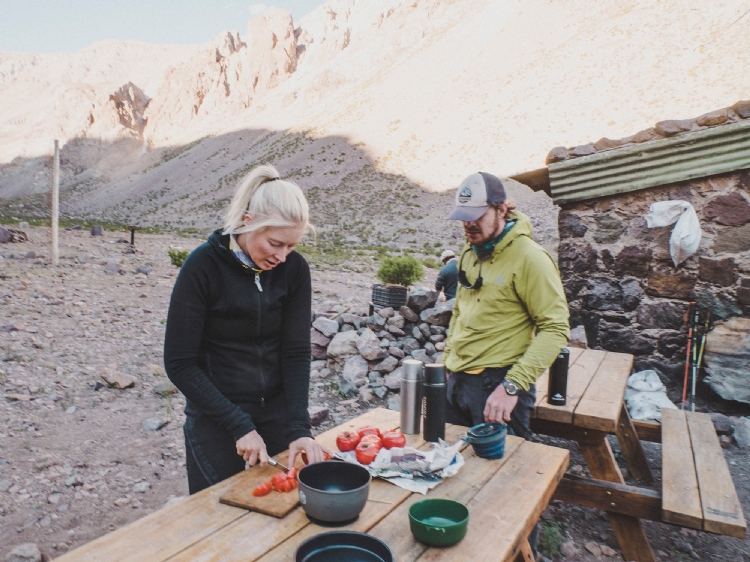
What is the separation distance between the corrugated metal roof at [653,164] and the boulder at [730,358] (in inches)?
54.4

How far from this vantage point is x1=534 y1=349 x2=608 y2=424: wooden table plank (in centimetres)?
317

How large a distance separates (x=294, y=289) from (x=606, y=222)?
159 inches

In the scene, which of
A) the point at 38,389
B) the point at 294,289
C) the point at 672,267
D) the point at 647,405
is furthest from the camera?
the point at 38,389

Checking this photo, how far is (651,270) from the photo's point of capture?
5.09 m

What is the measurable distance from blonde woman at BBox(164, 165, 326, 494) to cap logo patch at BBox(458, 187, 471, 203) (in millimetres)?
1032

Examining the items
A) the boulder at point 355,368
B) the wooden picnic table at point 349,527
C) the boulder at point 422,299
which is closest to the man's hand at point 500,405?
the wooden picnic table at point 349,527

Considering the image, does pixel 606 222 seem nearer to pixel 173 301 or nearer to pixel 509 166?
pixel 173 301

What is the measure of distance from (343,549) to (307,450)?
0.61m

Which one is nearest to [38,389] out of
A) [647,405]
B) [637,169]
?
[647,405]

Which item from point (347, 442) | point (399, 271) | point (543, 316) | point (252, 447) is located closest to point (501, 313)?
point (543, 316)

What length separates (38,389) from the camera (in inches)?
224

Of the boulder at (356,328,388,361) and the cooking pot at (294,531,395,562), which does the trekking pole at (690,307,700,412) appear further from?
the cooking pot at (294,531,395,562)

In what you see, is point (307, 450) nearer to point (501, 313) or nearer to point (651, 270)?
point (501, 313)

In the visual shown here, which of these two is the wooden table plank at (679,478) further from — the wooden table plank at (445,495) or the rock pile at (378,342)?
the rock pile at (378,342)
